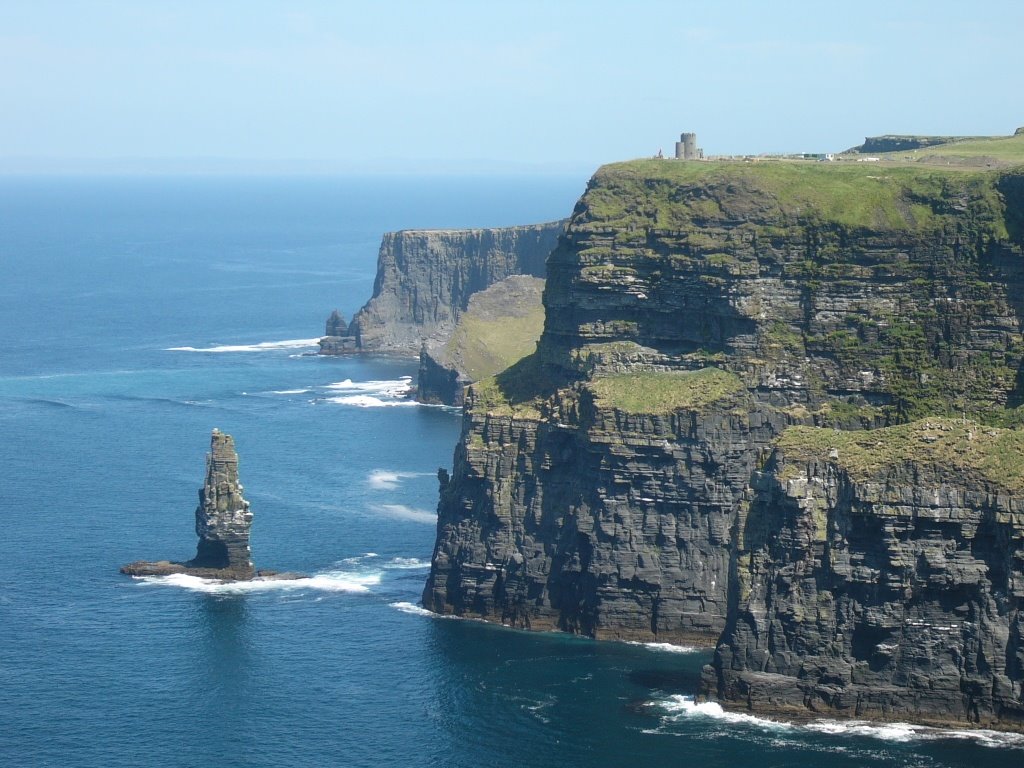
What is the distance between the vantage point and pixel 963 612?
397 feet

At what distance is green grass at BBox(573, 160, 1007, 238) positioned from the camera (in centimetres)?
14562

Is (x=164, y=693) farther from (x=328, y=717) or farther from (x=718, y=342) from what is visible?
(x=718, y=342)

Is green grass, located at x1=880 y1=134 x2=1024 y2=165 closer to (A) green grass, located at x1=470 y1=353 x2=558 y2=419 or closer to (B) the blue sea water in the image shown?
(A) green grass, located at x1=470 y1=353 x2=558 y2=419

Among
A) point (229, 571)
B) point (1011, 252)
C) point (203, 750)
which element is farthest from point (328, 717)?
point (1011, 252)

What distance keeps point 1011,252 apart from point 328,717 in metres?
55.0

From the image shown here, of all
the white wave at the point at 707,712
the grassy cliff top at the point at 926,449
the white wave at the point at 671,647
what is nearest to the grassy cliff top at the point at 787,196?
the grassy cliff top at the point at 926,449

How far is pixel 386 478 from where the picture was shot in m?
192

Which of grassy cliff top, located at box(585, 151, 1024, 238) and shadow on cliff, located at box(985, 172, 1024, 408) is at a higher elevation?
grassy cliff top, located at box(585, 151, 1024, 238)

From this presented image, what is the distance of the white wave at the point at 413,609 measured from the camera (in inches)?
5827

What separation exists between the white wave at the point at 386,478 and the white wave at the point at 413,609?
37.5 meters

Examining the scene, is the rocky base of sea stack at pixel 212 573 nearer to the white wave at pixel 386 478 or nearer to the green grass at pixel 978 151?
the white wave at pixel 386 478

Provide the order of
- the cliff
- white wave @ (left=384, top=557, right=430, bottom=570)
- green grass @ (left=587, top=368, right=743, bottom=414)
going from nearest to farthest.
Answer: the cliff, green grass @ (left=587, top=368, right=743, bottom=414), white wave @ (left=384, top=557, right=430, bottom=570)

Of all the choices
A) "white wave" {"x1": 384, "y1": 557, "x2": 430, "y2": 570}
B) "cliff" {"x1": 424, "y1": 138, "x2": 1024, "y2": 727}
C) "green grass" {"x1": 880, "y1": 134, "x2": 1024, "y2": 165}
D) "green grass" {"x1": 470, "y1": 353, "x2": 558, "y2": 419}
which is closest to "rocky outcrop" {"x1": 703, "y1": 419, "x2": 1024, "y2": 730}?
"cliff" {"x1": 424, "y1": 138, "x2": 1024, "y2": 727}

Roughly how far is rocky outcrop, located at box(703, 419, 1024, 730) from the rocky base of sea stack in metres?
42.9
